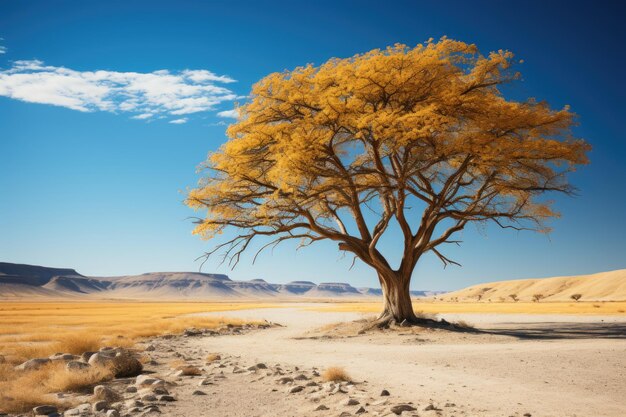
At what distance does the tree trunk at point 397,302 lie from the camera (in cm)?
2209

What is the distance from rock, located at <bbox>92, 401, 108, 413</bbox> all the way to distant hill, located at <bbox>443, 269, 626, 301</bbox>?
374 feet

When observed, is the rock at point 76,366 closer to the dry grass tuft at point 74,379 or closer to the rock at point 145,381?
the dry grass tuft at point 74,379

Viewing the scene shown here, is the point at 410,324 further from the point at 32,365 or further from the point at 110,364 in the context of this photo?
the point at 32,365

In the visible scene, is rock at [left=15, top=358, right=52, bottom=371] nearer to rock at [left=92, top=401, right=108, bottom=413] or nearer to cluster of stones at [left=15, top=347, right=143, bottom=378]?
cluster of stones at [left=15, top=347, right=143, bottom=378]

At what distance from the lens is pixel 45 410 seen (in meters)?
7.72

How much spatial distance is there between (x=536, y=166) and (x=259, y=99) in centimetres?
1164

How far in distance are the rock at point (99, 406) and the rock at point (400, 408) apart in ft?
15.2

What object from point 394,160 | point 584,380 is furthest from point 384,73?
point 584,380

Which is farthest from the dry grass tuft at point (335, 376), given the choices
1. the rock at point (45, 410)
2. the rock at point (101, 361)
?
the rock at point (101, 361)

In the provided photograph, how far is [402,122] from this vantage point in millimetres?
17266

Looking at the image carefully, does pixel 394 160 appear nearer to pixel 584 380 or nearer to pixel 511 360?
pixel 511 360

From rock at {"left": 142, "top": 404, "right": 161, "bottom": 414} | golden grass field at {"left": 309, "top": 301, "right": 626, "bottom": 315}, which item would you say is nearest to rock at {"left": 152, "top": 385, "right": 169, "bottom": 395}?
rock at {"left": 142, "top": 404, "right": 161, "bottom": 414}

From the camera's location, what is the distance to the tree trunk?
Result: 22.1 meters

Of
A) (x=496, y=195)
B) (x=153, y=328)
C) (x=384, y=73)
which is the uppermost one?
(x=384, y=73)
